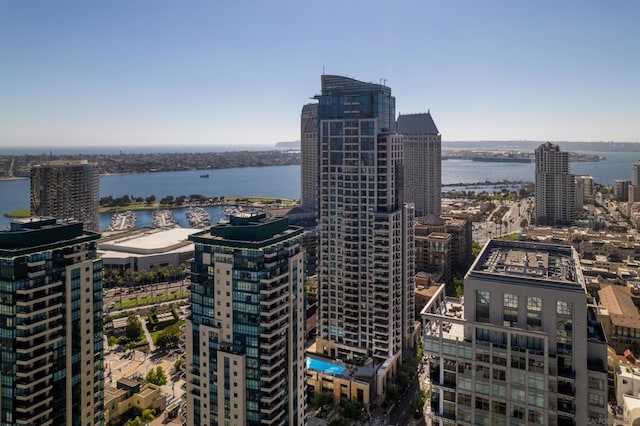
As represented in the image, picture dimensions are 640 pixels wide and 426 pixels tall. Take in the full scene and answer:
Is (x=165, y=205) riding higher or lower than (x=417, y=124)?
lower

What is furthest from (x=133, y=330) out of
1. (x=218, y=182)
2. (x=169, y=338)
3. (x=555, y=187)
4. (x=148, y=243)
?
(x=218, y=182)

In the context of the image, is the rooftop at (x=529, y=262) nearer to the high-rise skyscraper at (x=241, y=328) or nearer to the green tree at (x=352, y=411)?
the high-rise skyscraper at (x=241, y=328)

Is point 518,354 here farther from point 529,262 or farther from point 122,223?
point 122,223

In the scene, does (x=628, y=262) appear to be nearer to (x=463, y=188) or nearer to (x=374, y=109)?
(x=374, y=109)

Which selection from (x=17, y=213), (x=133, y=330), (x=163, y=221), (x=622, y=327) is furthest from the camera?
(x=17, y=213)

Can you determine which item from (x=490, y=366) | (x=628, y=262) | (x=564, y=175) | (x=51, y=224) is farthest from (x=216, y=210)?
(x=490, y=366)

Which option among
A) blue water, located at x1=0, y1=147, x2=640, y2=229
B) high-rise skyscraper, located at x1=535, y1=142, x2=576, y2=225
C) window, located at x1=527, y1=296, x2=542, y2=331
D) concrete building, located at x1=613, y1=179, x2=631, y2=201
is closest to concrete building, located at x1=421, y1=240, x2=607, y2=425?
window, located at x1=527, y1=296, x2=542, y2=331

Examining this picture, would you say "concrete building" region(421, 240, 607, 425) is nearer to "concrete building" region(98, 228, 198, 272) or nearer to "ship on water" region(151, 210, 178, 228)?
"concrete building" region(98, 228, 198, 272)
